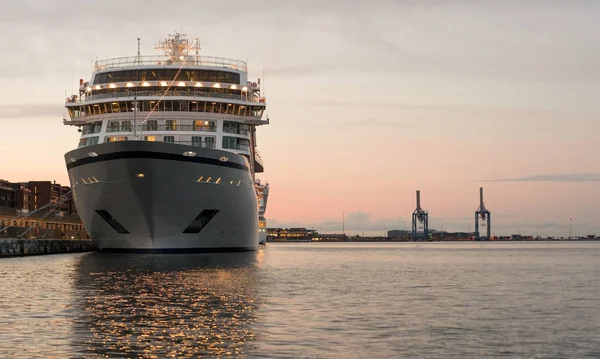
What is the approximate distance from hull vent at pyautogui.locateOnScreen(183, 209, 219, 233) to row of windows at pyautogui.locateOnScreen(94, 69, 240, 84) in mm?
16671

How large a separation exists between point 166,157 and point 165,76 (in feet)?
57.4

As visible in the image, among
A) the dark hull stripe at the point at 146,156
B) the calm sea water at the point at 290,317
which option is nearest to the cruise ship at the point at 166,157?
the dark hull stripe at the point at 146,156

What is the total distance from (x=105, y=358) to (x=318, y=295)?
16252 millimetres

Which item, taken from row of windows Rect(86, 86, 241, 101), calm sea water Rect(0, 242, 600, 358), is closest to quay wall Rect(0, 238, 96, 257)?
row of windows Rect(86, 86, 241, 101)

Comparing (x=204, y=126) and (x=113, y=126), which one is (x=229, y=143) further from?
(x=113, y=126)

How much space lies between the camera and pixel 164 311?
2597 centimetres

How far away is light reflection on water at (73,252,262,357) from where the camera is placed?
19.0m

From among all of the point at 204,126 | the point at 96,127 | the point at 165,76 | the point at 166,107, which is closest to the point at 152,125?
the point at 166,107

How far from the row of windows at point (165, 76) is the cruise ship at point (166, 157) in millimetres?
90

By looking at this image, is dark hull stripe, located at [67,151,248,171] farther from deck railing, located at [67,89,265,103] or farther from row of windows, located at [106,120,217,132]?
deck railing, located at [67,89,265,103]

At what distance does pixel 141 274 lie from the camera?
1708 inches

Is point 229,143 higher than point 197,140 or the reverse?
the reverse

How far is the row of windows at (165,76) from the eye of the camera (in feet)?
238

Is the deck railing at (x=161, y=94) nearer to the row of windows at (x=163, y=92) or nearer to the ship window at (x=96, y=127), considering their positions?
the row of windows at (x=163, y=92)
